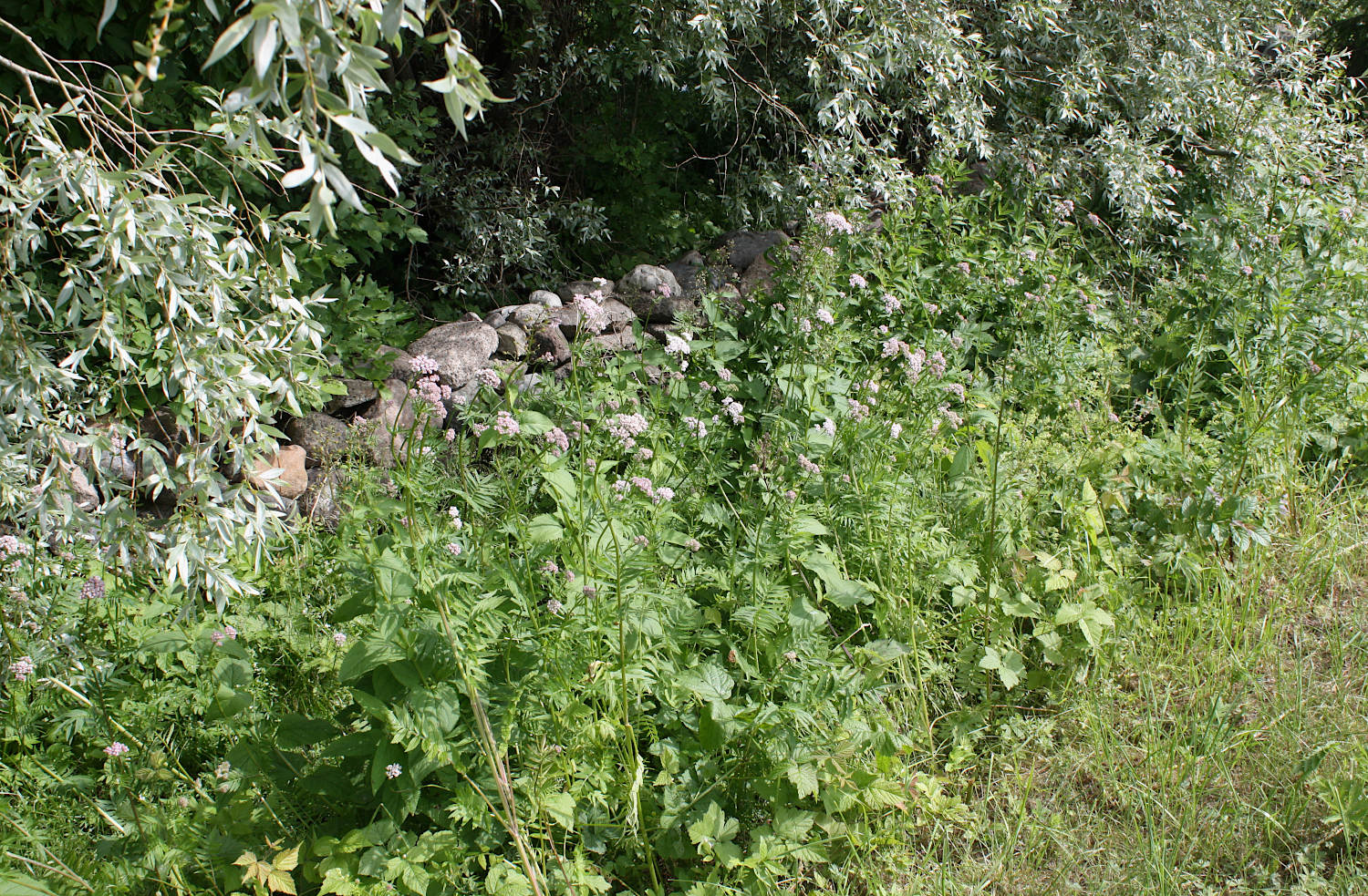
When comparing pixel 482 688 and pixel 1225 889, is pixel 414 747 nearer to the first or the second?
pixel 482 688

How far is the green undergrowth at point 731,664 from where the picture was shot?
1.84 metres

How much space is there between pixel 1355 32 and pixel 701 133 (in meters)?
7.71

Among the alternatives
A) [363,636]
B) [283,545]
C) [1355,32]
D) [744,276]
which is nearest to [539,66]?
[744,276]

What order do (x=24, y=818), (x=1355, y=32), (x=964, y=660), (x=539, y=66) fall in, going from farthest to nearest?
(x=1355, y=32) → (x=539, y=66) → (x=964, y=660) → (x=24, y=818)

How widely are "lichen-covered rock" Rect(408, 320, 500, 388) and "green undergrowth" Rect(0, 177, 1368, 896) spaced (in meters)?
0.39

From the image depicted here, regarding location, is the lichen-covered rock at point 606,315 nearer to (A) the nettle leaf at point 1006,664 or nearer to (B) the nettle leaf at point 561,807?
(A) the nettle leaf at point 1006,664

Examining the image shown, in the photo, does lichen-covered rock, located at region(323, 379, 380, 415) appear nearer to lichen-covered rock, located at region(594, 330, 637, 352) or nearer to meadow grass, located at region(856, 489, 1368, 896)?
lichen-covered rock, located at region(594, 330, 637, 352)

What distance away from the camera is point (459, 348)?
3748mm

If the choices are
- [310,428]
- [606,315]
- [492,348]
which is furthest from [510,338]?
[310,428]

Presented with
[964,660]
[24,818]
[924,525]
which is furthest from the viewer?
[924,525]

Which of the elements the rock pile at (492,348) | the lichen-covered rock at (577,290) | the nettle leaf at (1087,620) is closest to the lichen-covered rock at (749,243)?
the rock pile at (492,348)

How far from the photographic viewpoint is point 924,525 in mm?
2885

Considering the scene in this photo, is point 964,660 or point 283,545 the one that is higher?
point 964,660

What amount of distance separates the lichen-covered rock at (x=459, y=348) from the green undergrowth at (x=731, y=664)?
0.39 meters
